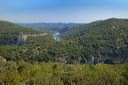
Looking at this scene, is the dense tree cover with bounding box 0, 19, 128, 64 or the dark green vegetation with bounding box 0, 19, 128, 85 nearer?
the dark green vegetation with bounding box 0, 19, 128, 85

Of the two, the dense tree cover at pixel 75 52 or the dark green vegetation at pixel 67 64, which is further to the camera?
the dense tree cover at pixel 75 52

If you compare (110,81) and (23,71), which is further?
(23,71)

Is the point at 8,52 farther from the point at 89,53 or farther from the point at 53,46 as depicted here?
the point at 89,53

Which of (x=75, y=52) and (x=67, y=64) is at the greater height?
(x=67, y=64)

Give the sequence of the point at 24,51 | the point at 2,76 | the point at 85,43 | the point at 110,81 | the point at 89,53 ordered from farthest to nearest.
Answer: the point at 85,43, the point at 89,53, the point at 24,51, the point at 2,76, the point at 110,81

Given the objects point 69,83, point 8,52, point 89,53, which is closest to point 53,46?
point 89,53

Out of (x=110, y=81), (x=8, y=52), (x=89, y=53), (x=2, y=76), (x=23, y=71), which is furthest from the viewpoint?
(x=89, y=53)

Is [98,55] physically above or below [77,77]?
below

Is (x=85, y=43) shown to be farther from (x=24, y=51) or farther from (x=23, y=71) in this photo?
(x=23, y=71)

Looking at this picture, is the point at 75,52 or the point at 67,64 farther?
the point at 75,52
